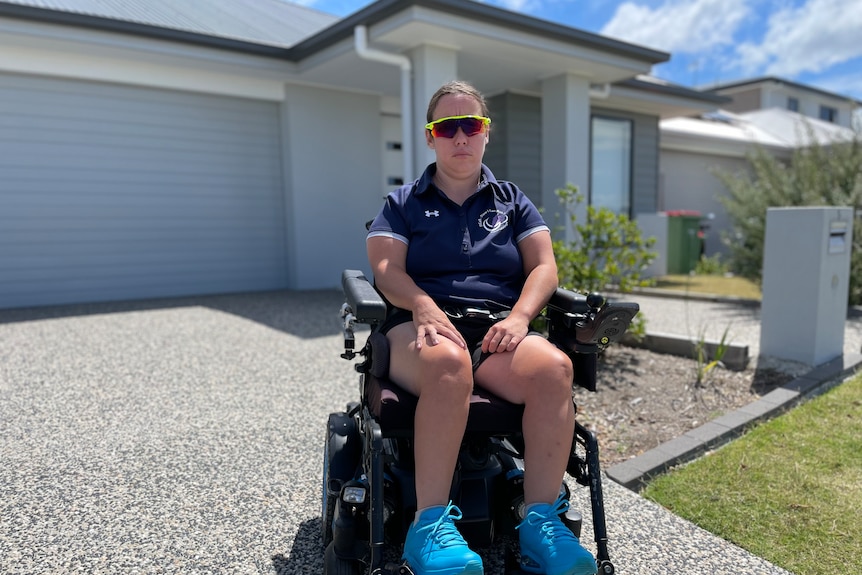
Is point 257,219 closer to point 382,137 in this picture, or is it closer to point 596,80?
point 382,137

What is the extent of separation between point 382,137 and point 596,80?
309 centimetres

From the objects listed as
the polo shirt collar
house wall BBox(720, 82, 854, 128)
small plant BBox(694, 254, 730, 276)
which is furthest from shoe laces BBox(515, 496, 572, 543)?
house wall BBox(720, 82, 854, 128)

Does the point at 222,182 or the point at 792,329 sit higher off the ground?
the point at 222,182

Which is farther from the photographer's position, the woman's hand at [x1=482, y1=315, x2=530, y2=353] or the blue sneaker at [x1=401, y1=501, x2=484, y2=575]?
the woman's hand at [x1=482, y1=315, x2=530, y2=353]

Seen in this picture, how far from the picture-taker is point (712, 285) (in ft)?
28.3

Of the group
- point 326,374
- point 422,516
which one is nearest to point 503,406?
point 422,516

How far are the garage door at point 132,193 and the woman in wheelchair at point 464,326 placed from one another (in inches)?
240

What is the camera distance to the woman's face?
6.70ft

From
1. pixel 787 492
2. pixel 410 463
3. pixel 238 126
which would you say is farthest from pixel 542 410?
pixel 238 126

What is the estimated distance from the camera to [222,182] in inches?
301

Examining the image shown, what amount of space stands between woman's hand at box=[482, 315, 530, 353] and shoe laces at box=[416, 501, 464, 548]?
48cm

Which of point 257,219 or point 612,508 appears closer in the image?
point 612,508

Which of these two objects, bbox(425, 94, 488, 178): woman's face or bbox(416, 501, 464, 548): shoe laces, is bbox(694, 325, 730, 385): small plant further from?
bbox(416, 501, 464, 548): shoe laces

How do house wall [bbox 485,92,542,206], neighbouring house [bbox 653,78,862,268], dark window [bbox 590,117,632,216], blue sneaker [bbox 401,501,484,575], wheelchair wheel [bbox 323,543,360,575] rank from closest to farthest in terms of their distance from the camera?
blue sneaker [bbox 401,501,484,575]
wheelchair wheel [bbox 323,543,360,575]
house wall [bbox 485,92,542,206]
dark window [bbox 590,117,632,216]
neighbouring house [bbox 653,78,862,268]
